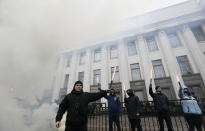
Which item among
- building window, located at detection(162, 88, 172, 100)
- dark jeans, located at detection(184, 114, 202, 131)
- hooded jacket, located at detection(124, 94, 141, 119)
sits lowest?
dark jeans, located at detection(184, 114, 202, 131)

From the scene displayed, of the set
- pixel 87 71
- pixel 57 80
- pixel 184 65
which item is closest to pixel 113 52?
pixel 87 71

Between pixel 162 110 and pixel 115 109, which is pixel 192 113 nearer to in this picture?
pixel 162 110

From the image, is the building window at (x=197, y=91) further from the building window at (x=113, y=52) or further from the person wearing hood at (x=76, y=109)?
the person wearing hood at (x=76, y=109)

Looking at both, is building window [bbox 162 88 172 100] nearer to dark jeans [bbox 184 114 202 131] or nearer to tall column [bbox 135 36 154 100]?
tall column [bbox 135 36 154 100]

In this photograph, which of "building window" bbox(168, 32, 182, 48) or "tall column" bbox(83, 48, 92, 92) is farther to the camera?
"tall column" bbox(83, 48, 92, 92)

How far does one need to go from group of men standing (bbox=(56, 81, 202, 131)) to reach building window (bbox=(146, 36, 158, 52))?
946 cm

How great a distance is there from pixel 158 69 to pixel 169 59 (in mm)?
1501

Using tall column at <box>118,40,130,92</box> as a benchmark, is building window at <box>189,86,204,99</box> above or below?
below

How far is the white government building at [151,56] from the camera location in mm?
10062

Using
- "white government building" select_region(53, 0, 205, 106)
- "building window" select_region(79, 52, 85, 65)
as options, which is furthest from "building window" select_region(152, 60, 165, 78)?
"building window" select_region(79, 52, 85, 65)

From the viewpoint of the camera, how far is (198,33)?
11.1 meters

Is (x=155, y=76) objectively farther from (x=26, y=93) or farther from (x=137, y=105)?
(x=26, y=93)

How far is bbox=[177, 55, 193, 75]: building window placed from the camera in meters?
10.1

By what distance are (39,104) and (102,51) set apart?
1034 cm
